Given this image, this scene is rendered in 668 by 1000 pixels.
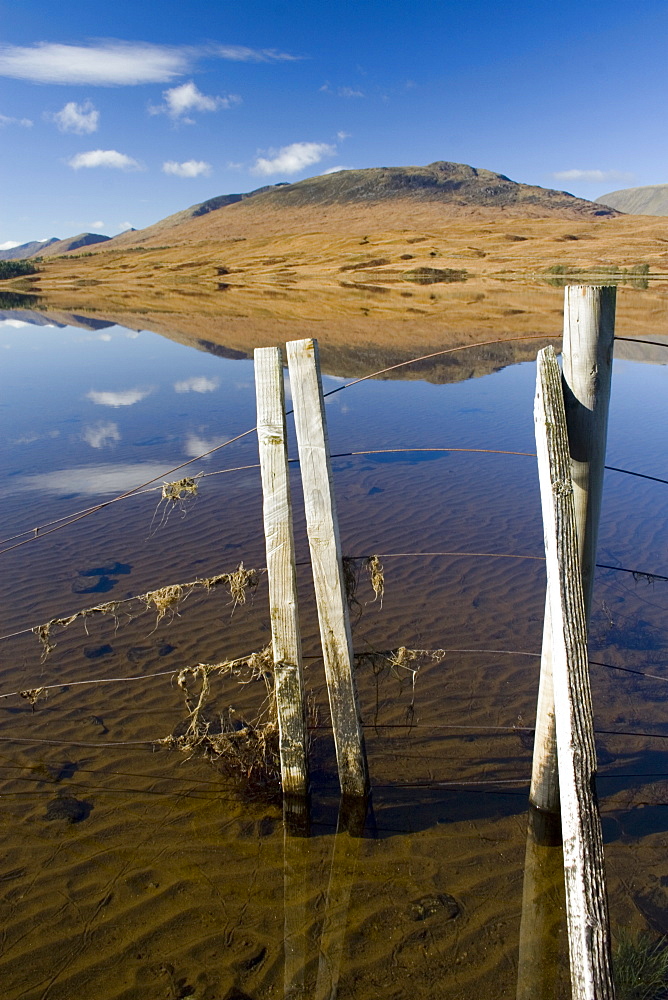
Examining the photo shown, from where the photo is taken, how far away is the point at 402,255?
62656 millimetres

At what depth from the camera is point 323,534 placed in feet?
12.7

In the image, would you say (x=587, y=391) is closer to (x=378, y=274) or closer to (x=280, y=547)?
(x=280, y=547)

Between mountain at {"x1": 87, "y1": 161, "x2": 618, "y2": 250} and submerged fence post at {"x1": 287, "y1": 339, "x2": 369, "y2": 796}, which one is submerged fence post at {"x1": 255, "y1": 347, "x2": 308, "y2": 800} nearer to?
submerged fence post at {"x1": 287, "y1": 339, "x2": 369, "y2": 796}

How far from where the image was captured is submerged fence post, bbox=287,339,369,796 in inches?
148

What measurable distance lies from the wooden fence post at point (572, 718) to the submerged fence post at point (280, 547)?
1512mm

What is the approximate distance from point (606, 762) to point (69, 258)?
121815 mm

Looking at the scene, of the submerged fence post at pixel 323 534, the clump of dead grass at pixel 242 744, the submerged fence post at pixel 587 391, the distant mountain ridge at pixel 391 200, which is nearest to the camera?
the submerged fence post at pixel 587 391

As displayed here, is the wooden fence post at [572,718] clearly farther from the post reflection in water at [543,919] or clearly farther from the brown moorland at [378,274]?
the brown moorland at [378,274]

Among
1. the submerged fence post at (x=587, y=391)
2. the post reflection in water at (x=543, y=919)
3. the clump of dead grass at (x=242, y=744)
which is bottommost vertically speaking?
the post reflection in water at (x=543, y=919)

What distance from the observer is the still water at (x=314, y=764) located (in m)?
3.53

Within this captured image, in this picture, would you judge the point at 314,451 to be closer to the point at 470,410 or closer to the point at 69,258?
the point at 470,410

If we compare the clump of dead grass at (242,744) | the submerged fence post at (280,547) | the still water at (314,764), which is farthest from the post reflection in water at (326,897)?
the submerged fence post at (280,547)

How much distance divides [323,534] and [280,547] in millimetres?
271

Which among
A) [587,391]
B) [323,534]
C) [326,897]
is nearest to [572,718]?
[587,391]
